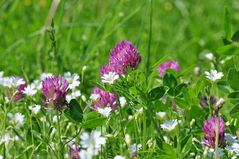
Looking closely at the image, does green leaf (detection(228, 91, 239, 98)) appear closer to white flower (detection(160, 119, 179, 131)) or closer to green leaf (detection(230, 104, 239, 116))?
green leaf (detection(230, 104, 239, 116))

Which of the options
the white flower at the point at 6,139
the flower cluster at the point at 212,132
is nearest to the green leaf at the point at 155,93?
the flower cluster at the point at 212,132

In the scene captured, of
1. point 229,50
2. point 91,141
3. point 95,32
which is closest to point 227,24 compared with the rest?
point 229,50

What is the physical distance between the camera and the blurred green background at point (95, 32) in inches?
104

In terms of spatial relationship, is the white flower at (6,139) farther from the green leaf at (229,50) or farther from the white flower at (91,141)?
the green leaf at (229,50)

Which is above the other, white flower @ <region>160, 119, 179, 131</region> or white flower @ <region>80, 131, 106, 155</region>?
white flower @ <region>160, 119, 179, 131</region>

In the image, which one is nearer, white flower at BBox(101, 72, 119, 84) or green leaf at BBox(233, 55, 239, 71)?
white flower at BBox(101, 72, 119, 84)

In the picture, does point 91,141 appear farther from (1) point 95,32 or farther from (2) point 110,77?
(1) point 95,32

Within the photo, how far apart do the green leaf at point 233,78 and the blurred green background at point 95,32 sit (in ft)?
2.39

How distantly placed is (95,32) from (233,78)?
1363 millimetres

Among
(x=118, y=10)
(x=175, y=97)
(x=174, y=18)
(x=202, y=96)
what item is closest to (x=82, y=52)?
(x=118, y=10)

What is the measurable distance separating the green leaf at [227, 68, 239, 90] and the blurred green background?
728 millimetres

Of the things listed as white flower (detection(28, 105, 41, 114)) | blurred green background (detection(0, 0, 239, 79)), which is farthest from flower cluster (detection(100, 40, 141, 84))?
blurred green background (detection(0, 0, 239, 79))

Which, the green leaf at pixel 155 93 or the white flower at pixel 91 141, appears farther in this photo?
the green leaf at pixel 155 93

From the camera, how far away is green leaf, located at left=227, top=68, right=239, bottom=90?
1.58 m
